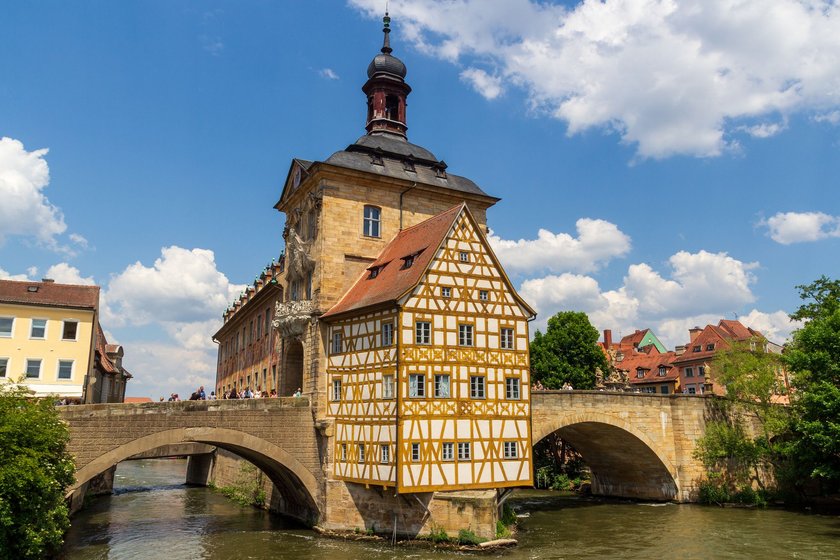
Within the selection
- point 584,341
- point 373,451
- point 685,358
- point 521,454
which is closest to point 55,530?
point 373,451

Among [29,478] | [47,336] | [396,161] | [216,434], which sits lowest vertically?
[29,478]

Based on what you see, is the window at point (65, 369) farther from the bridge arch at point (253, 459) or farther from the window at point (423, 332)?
the window at point (423, 332)

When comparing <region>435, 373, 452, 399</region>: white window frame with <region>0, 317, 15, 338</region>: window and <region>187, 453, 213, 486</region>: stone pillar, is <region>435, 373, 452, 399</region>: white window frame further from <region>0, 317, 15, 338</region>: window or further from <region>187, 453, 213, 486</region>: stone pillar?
<region>187, 453, 213, 486</region>: stone pillar

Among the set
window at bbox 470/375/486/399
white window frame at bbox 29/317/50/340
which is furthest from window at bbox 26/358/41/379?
window at bbox 470/375/486/399

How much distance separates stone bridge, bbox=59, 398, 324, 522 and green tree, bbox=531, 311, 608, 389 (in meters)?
25.5

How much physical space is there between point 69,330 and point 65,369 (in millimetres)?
1820

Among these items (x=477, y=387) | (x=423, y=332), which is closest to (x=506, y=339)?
(x=477, y=387)

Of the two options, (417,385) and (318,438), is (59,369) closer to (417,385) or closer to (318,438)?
(318,438)

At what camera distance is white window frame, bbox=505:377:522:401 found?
2489 cm

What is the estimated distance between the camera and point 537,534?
26.1 meters

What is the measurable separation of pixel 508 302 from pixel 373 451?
24.6 ft

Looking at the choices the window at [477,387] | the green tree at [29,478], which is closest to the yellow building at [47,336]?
the green tree at [29,478]

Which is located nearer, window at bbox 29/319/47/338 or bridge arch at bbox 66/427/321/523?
bridge arch at bbox 66/427/321/523

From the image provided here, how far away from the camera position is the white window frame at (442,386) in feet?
76.4
